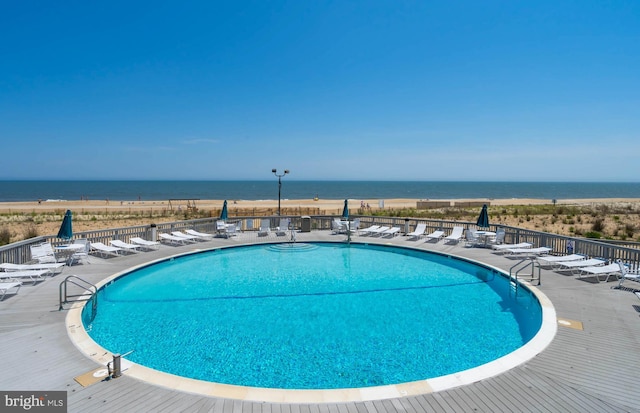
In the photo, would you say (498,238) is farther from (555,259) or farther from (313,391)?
(313,391)

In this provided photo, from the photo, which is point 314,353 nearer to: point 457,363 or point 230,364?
point 230,364

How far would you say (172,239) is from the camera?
14242mm

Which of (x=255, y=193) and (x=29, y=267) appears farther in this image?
(x=255, y=193)

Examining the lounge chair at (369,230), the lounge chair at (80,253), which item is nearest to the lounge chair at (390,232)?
the lounge chair at (369,230)

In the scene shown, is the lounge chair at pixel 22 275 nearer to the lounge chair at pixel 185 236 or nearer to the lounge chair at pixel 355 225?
the lounge chair at pixel 185 236

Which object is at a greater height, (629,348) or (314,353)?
(629,348)

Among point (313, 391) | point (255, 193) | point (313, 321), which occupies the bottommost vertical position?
point (313, 321)

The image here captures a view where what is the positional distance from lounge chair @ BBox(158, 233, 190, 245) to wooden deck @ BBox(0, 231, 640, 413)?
23.2 ft

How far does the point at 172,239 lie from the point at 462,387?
12546 mm

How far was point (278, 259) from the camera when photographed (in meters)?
13.0

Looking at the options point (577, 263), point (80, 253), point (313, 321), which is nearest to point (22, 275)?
point (80, 253)

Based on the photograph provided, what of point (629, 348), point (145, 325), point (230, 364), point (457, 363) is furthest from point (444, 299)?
point (145, 325)

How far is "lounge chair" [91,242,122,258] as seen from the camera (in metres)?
11.9

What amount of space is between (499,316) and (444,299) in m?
1.38
